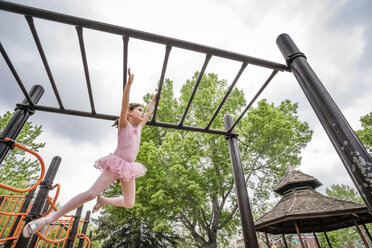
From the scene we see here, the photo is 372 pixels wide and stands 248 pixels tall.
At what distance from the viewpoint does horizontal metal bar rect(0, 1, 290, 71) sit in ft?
5.10

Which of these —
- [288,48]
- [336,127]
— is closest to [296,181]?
[288,48]

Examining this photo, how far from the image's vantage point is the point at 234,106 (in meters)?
13.4

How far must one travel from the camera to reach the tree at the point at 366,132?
14613 mm

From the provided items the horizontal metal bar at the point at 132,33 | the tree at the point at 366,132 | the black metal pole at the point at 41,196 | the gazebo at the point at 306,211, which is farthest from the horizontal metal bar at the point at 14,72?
the tree at the point at 366,132

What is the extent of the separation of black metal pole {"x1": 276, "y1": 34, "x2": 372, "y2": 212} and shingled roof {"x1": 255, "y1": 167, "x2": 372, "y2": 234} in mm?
7132

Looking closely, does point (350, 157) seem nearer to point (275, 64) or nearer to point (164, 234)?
point (275, 64)

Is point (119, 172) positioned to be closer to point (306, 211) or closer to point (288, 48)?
point (288, 48)

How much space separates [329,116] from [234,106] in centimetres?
1230

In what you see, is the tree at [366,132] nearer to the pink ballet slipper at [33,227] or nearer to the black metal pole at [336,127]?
the black metal pole at [336,127]

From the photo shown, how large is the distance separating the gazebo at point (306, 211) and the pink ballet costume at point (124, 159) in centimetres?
733

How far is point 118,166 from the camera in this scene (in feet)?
5.65

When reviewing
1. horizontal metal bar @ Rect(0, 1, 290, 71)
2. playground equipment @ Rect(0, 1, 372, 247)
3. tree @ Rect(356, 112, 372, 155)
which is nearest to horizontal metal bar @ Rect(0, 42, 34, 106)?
playground equipment @ Rect(0, 1, 372, 247)

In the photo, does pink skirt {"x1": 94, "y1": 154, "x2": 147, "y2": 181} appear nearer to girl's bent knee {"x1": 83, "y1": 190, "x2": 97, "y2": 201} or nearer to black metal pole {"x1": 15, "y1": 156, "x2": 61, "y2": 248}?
girl's bent knee {"x1": 83, "y1": 190, "x2": 97, "y2": 201}

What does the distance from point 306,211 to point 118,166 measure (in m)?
7.84
